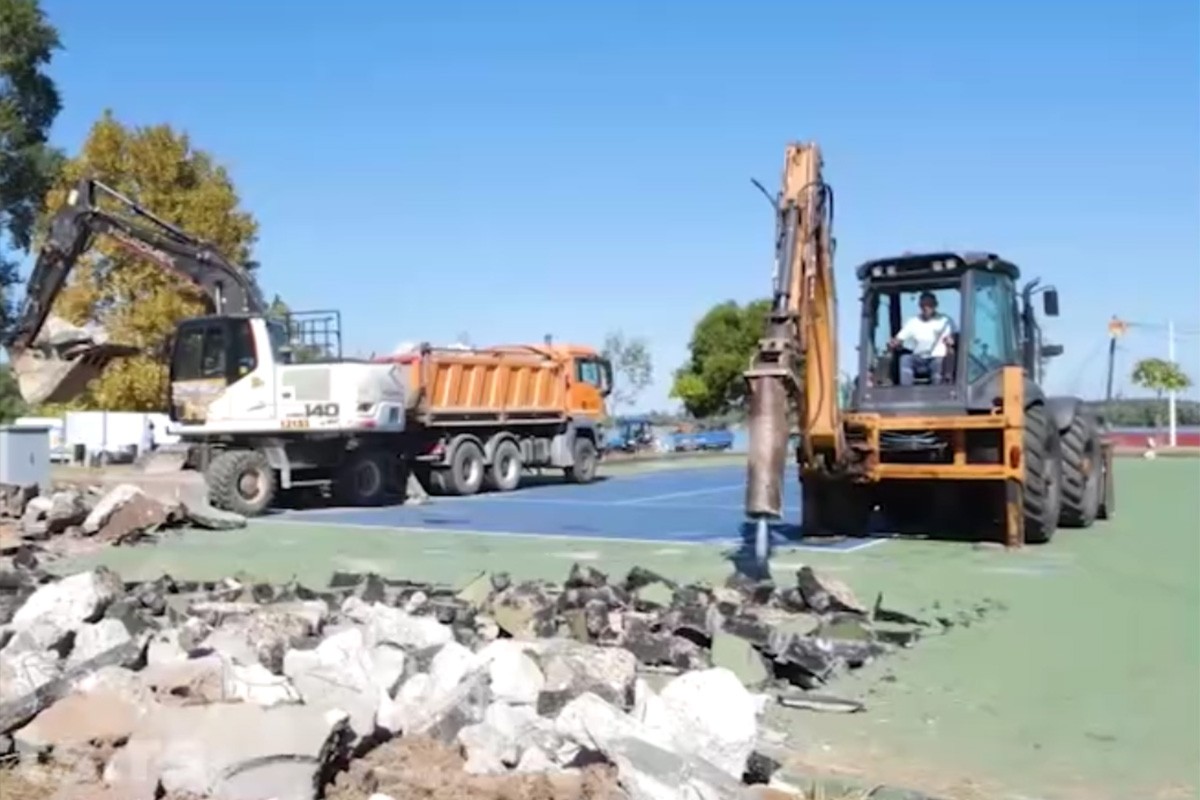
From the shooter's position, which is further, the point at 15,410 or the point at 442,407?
the point at 15,410

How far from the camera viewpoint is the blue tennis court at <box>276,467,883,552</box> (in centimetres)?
1647

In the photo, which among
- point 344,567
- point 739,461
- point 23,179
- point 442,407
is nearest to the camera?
point 344,567

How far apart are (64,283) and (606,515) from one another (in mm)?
9661

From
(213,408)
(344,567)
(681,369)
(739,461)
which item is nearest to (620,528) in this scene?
(344,567)

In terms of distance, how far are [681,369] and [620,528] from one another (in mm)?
46630

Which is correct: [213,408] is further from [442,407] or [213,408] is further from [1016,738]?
[1016,738]

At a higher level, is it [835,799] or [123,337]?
[123,337]


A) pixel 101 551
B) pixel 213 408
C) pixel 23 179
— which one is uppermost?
pixel 23 179

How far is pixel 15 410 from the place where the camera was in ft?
164

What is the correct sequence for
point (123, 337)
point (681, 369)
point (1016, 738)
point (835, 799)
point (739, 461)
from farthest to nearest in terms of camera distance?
point (681, 369), point (739, 461), point (123, 337), point (1016, 738), point (835, 799)

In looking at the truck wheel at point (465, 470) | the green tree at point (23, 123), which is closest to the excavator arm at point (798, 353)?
the truck wheel at point (465, 470)

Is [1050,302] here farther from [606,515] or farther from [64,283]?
[64,283]

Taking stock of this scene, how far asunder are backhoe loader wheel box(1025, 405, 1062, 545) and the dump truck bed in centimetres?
1234

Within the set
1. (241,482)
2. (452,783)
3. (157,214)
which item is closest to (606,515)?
(241,482)
